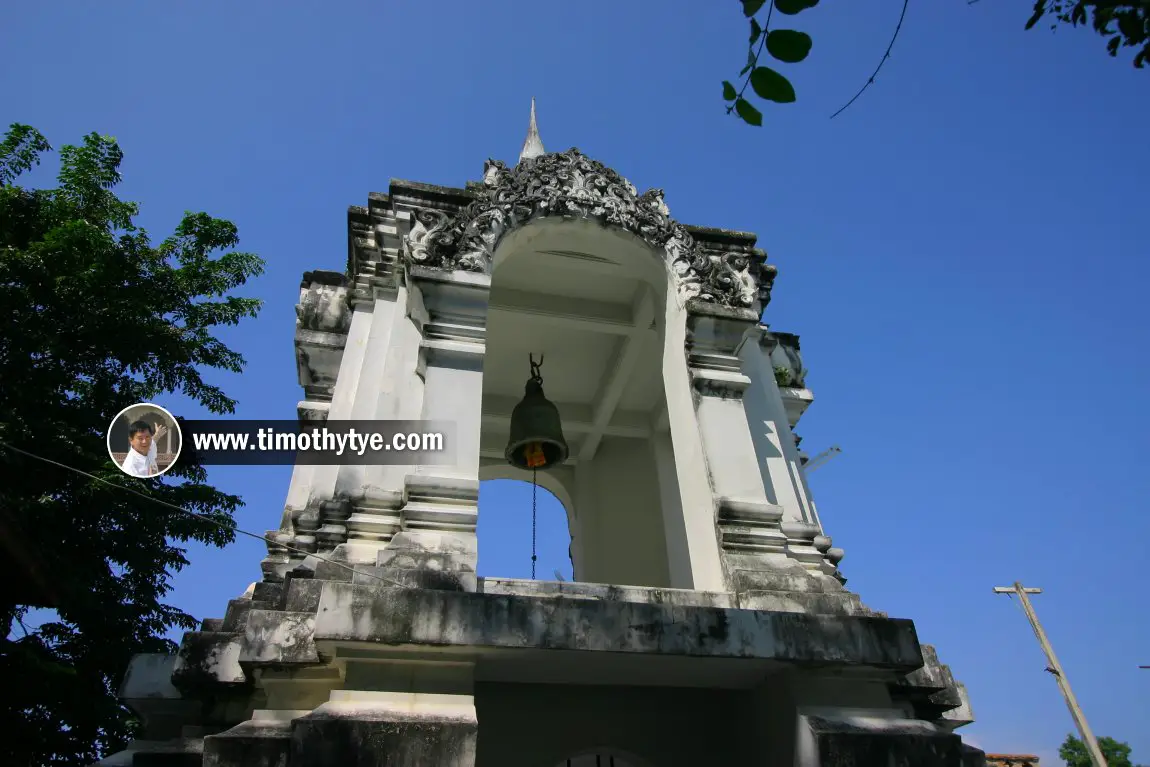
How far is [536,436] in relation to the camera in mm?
6055

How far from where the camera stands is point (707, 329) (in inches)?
210

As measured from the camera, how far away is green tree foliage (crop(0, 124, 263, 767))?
9.22m

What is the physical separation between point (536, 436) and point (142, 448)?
2787 mm

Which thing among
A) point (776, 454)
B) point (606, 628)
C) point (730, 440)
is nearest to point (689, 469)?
point (730, 440)

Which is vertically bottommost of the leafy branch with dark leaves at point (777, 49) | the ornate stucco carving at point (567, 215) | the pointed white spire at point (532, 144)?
the leafy branch with dark leaves at point (777, 49)

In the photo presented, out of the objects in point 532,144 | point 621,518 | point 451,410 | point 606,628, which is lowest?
point 606,628

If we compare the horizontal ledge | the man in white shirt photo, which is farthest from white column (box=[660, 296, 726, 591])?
the man in white shirt photo

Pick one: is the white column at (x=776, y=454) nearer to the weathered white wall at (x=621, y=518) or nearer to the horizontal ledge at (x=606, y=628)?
the horizontal ledge at (x=606, y=628)

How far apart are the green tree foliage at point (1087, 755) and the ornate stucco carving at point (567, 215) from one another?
51664mm

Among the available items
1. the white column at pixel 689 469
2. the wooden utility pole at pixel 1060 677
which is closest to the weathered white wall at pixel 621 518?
the white column at pixel 689 469

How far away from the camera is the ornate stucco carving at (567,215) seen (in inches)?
203

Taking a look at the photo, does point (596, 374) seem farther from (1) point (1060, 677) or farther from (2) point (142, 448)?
(1) point (1060, 677)

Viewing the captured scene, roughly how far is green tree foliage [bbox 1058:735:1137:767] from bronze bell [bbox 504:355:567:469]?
51.4 metres

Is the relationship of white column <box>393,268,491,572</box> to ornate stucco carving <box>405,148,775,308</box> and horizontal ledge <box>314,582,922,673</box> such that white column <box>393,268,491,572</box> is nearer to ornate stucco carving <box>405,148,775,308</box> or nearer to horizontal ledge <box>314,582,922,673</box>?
ornate stucco carving <box>405,148,775,308</box>
